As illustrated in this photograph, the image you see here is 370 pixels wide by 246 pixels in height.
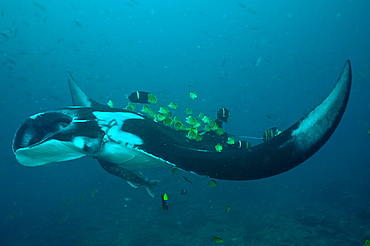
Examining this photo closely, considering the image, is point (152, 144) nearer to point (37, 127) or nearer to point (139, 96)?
point (37, 127)

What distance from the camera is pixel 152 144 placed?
117 inches

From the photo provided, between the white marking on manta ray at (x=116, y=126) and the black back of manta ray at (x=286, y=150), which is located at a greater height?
→ the white marking on manta ray at (x=116, y=126)

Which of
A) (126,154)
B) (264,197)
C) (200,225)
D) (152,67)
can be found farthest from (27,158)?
(152,67)

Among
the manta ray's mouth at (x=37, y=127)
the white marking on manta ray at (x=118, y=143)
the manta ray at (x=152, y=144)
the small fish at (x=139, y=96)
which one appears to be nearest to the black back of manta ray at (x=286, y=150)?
the manta ray at (x=152, y=144)

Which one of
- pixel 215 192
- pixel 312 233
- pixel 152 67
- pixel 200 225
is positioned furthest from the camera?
pixel 152 67

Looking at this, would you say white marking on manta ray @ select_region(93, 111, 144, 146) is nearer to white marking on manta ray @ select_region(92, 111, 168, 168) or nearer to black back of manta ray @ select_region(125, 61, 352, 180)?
white marking on manta ray @ select_region(92, 111, 168, 168)

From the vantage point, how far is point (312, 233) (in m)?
8.44

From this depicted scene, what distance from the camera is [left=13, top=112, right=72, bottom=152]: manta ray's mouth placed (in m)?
3.20

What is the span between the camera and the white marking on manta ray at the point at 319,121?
1951 mm

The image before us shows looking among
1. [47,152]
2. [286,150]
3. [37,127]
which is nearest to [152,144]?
[47,152]

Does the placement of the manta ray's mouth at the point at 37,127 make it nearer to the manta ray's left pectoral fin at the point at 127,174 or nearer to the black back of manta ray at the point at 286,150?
the manta ray's left pectoral fin at the point at 127,174

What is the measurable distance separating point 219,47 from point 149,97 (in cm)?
9276

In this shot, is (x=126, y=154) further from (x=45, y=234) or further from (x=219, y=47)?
(x=219, y=47)

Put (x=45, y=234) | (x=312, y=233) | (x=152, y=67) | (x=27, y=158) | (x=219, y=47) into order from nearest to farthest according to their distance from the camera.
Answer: (x=27, y=158)
(x=312, y=233)
(x=45, y=234)
(x=152, y=67)
(x=219, y=47)
